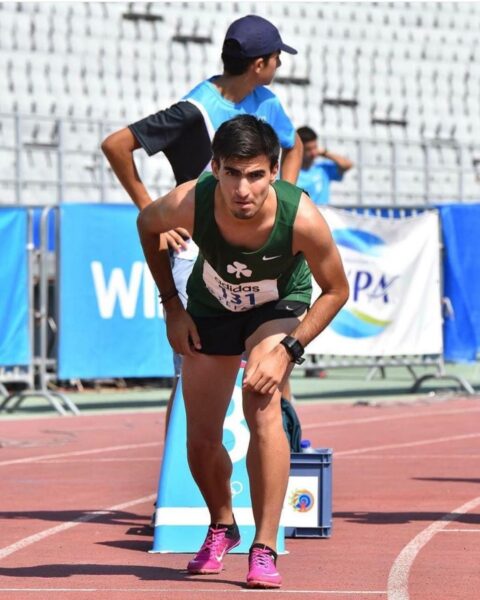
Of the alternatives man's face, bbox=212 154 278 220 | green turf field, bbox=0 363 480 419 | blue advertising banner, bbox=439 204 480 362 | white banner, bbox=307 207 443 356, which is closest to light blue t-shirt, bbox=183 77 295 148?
man's face, bbox=212 154 278 220

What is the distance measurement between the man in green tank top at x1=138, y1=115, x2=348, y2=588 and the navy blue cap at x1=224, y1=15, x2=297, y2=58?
4.75 ft

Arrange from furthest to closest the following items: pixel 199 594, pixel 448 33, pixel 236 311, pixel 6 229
→ pixel 448 33, pixel 6 229, pixel 236 311, pixel 199 594

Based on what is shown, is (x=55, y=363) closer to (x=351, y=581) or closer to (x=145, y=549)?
(x=145, y=549)

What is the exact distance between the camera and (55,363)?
14.3 m

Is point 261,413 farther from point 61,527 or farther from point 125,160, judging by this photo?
point 61,527

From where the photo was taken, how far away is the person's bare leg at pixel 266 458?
19.3 feet

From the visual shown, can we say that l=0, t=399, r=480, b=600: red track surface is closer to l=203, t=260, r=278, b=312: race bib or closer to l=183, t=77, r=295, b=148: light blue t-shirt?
l=203, t=260, r=278, b=312: race bib

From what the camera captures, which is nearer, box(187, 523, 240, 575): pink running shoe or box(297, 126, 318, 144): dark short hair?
box(187, 523, 240, 575): pink running shoe

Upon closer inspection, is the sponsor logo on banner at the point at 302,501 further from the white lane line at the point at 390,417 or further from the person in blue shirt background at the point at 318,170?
the person in blue shirt background at the point at 318,170

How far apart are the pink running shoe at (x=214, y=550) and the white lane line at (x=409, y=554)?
0.66 metres

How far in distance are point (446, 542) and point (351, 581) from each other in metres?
1.18

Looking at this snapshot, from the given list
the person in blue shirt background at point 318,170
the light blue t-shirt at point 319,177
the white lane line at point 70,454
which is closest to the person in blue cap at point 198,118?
the white lane line at point 70,454

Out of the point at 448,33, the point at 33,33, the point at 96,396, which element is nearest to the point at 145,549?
the point at 96,396

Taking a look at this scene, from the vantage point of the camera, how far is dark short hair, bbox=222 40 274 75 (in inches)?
290
